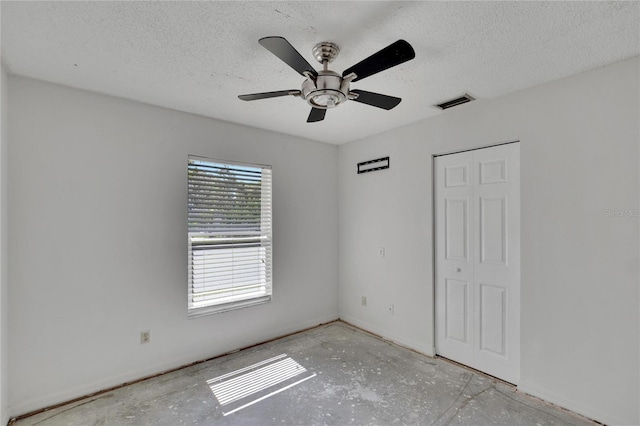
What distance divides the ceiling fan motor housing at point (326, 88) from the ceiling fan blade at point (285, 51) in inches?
2.6

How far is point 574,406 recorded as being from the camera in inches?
82.3

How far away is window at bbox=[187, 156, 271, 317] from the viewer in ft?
9.52

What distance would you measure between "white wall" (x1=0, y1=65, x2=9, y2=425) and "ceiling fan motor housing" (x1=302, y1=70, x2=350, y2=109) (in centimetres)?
199

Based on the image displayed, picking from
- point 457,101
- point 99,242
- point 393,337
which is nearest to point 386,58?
point 457,101

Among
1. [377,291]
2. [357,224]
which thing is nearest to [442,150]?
[357,224]

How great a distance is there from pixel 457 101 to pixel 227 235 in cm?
255

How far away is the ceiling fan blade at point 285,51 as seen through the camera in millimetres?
1310

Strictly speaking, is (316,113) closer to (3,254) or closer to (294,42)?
(294,42)

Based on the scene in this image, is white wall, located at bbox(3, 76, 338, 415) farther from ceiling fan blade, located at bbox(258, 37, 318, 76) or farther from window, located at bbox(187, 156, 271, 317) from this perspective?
ceiling fan blade, located at bbox(258, 37, 318, 76)

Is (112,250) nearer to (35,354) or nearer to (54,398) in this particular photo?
(35,354)

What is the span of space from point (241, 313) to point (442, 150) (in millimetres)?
2693

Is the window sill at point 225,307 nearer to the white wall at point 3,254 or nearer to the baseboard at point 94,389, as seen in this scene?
the baseboard at point 94,389

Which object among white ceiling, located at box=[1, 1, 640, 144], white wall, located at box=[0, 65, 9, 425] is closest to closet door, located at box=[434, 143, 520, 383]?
white ceiling, located at box=[1, 1, 640, 144]

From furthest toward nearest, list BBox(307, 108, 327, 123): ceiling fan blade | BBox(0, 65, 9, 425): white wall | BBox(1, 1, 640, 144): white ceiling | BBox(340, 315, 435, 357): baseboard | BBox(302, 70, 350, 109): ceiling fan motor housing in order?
1. BBox(340, 315, 435, 357): baseboard
2. BBox(307, 108, 327, 123): ceiling fan blade
3. BBox(0, 65, 9, 425): white wall
4. BBox(302, 70, 350, 109): ceiling fan motor housing
5. BBox(1, 1, 640, 144): white ceiling
